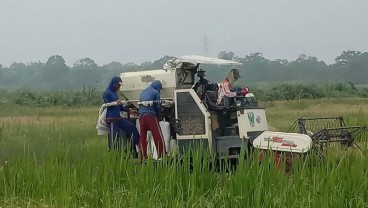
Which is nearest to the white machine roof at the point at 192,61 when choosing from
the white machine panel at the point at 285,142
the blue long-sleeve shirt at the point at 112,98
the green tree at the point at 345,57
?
the blue long-sleeve shirt at the point at 112,98

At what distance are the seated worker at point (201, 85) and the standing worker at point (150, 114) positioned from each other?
0.56m

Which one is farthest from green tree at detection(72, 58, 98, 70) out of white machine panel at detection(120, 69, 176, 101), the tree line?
white machine panel at detection(120, 69, 176, 101)

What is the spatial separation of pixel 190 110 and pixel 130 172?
7.40 feet

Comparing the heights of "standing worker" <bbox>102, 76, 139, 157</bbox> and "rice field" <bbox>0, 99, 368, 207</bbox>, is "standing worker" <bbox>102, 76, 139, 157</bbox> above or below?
above

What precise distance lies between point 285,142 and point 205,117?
4.05 feet

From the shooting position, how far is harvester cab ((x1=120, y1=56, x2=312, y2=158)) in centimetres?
887

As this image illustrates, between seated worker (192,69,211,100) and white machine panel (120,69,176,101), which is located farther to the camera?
white machine panel (120,69,176,101)

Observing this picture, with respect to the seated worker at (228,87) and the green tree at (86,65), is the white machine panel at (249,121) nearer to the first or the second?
the seated worker at (228,87)

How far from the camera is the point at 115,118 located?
31.6 feet

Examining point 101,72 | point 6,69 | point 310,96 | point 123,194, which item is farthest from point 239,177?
point 6,69

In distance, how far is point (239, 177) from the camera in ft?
19.9

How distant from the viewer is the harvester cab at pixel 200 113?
887cm

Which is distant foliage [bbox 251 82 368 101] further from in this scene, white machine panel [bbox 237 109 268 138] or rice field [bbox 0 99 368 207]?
rice field [bbox 0 99 368 207]

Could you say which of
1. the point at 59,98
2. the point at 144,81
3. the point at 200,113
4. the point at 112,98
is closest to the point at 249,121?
the point at 200,113
